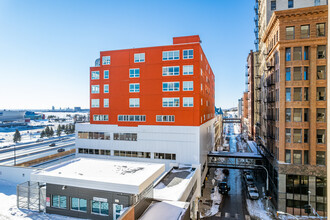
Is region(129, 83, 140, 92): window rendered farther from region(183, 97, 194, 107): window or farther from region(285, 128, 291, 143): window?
region(285, 128, 291, 143): window

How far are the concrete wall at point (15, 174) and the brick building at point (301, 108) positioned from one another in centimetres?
4487

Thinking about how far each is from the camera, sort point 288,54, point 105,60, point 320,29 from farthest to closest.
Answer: point 105,60
point 288,54
point 320,29

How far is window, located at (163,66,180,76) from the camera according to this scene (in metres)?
38.6

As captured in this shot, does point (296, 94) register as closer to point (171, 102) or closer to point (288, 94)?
point (288, 94)

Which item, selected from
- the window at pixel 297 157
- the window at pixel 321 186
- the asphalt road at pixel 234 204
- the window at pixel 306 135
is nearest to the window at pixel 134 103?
the asphalt road at pixel 234 204

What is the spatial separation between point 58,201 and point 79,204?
9.25 ft

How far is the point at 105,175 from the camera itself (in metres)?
22.1

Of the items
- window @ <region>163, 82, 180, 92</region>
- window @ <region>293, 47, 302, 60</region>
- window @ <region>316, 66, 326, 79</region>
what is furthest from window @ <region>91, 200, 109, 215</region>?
window @ <region>316, 66, 326, 79</region>

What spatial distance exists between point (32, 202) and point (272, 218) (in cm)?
3282

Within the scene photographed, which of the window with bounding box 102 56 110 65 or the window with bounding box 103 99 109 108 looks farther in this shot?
the window with bounding box 103 99 109 108

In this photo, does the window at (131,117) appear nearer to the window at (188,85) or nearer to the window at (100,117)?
the window at (100,117)

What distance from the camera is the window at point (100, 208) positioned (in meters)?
20.7

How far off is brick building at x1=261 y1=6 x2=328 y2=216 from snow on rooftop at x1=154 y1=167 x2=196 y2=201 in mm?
14826

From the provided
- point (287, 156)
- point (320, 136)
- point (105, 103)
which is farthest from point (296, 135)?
point (105, 103)
